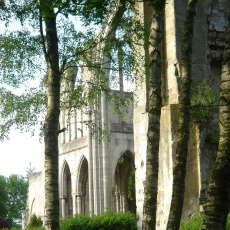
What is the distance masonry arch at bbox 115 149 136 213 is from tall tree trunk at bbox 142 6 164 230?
2140 cm

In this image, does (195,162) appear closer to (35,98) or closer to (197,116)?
(197,116)

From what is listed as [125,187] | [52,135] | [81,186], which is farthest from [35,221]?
[52,135]

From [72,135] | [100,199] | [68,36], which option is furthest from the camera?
[72,135]

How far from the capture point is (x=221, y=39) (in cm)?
1135

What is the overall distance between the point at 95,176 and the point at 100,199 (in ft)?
4.27

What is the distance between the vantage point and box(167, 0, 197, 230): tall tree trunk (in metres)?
6.72

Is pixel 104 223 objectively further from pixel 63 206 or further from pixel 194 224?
pixel 63 206

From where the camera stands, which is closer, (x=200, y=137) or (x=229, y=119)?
(x=229, y=119)

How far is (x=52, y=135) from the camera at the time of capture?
360 inches

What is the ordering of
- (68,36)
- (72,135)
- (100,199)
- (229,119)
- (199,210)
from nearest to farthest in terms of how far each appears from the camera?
(229,119)
(199,210)
(68,36)
(100,199)
(72,135)

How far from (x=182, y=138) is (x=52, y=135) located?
296 cm

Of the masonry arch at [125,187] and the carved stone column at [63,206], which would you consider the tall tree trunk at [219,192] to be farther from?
the carved stone column at [63,206]

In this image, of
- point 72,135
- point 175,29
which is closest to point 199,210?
point 175,29

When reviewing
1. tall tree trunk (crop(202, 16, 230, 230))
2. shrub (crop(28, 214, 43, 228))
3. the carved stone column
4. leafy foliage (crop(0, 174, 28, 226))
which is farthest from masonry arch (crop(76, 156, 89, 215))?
leafy foliage (crop(0, 174, 28, 226))
